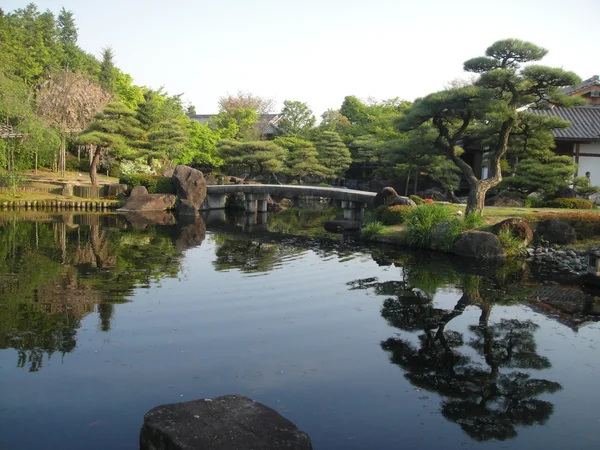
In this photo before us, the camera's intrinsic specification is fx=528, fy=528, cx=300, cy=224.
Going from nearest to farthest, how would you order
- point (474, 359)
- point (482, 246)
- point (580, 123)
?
point (474, 359), point (482, 246), point (580, 123)

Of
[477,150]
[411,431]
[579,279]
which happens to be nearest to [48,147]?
[477,150]

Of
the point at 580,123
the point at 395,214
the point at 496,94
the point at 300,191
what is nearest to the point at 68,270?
the point at 395,214

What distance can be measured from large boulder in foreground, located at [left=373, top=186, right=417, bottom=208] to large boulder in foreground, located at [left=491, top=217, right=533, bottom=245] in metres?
4.73

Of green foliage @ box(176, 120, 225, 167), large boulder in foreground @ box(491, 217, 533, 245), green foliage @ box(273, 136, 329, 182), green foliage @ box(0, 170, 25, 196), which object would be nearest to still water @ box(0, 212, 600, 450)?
large boulder in foreground @ box(491, 217, 533, 245)

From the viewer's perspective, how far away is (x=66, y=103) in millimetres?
37188

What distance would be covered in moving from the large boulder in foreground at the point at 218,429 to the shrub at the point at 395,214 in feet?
55.5

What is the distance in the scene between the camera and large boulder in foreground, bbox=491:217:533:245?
1841cm

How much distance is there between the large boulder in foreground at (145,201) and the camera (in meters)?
30.9

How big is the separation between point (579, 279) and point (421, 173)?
2213 cm

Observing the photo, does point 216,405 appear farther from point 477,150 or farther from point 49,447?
point 477,150

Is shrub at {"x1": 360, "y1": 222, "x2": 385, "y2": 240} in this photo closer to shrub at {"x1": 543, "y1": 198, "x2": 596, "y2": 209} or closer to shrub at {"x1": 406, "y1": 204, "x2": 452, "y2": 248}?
shrub at {"x1": 406, "y1": 204, "x2": 452, "y2": 248}

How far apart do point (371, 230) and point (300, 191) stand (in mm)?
9527

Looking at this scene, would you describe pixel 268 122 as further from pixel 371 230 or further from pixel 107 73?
pixel 371 230

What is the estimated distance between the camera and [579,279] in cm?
1474
